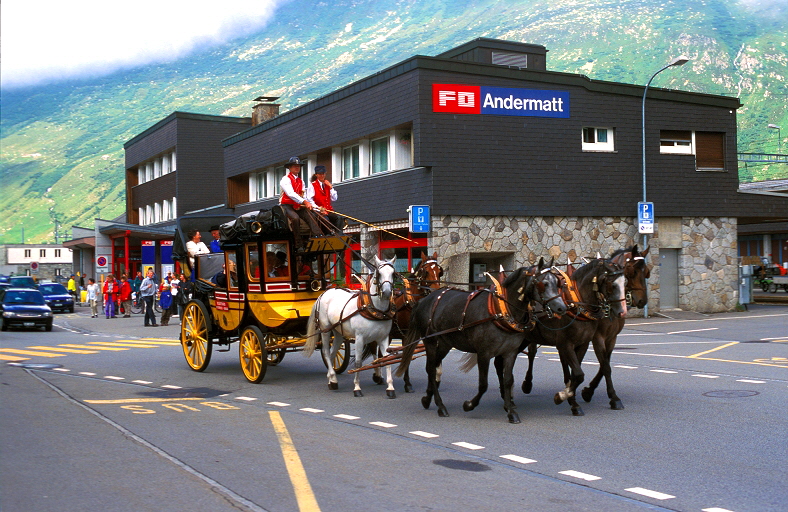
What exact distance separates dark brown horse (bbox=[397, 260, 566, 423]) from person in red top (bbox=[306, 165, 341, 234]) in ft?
11.4

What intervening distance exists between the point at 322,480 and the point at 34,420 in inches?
202

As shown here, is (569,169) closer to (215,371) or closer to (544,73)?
(544,73)

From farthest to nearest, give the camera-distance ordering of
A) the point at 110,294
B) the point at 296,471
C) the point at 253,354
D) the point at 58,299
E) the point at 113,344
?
1. the point at 58,299
2. the point at 110,294
3. the point at 113,344
4. the point at 253,354
5. the point at 296,471

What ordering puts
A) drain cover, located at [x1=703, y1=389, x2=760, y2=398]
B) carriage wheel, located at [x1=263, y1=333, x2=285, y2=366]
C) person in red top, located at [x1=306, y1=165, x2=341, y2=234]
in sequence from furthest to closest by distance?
carriage wheel, located at [x1=263, y1=333, x2=285, y2=366], person in red top, located at [x1=306, y1=165, x2=341, y2=234], drain cover, located at [x1=703, y1=389, x2=760, y2=398]

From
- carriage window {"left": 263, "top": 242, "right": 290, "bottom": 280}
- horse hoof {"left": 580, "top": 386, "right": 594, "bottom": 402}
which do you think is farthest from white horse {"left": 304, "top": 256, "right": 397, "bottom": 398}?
horse hoof {"left": 580, "top": 386, "right": 594, "bottom": 402}

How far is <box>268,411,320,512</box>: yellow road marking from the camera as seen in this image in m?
6.90

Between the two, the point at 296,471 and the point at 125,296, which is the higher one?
the point at 125,296

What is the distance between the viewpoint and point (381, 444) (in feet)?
30.8

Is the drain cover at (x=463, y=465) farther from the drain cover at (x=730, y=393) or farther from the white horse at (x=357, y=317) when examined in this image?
the drain cover at (x=730, y=393)

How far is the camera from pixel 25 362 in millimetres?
19141

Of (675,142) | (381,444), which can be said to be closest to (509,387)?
(381,444)

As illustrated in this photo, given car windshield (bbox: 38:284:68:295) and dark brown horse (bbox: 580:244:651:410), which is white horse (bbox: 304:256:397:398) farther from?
car windshield (bbox: 38:284:68:295)

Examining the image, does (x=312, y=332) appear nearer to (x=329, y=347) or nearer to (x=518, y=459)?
(x=329, y=347)

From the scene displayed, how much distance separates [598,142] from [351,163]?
9.54 meters
